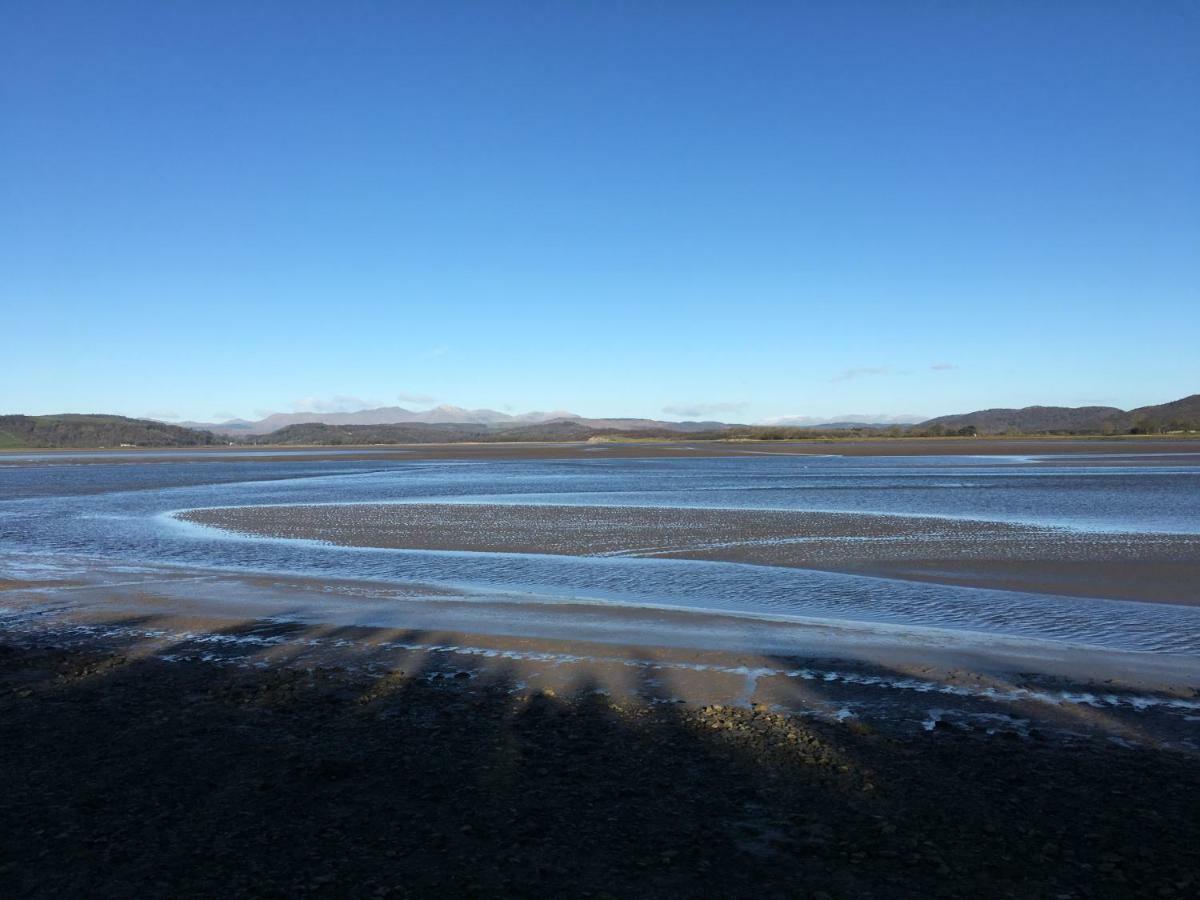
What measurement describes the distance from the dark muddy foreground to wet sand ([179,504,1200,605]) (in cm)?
879

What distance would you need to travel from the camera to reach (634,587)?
46.1 ft

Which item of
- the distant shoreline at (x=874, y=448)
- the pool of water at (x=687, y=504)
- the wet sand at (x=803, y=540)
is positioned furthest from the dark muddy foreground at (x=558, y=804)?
the distant shoreline at (x=874, y=448)

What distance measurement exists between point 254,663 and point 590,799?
535 centimetres

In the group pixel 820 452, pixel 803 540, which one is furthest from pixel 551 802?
pixel 820 452

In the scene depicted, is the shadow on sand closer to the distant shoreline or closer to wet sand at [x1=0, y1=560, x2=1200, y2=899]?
wet sand at [x1=0, y1=560, x2=1200, y2=899]

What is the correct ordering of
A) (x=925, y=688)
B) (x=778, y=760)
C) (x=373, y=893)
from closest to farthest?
(x=373, y=893) < (x=778, y=760) < (x=925, y=688)

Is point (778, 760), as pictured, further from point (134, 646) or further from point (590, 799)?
point (134, 646)

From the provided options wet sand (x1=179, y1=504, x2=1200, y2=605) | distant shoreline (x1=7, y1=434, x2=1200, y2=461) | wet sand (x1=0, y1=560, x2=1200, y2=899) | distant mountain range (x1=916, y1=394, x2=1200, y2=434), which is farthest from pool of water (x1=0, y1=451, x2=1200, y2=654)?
distant mountain range (x1=916, y1=394, x2=1200, y2=434)

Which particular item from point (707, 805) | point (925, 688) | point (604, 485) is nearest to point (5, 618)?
point (707, 805)

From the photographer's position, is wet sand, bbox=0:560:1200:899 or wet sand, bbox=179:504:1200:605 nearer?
wet sand, bbox=0:560:1200:899

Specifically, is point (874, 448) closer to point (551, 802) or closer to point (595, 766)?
point (595, 766)

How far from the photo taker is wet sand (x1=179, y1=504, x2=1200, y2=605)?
14516mm

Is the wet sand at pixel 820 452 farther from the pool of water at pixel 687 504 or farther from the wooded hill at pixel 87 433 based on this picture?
the wooded hill at pixel 87 433

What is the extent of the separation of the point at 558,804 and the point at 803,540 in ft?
48.2
